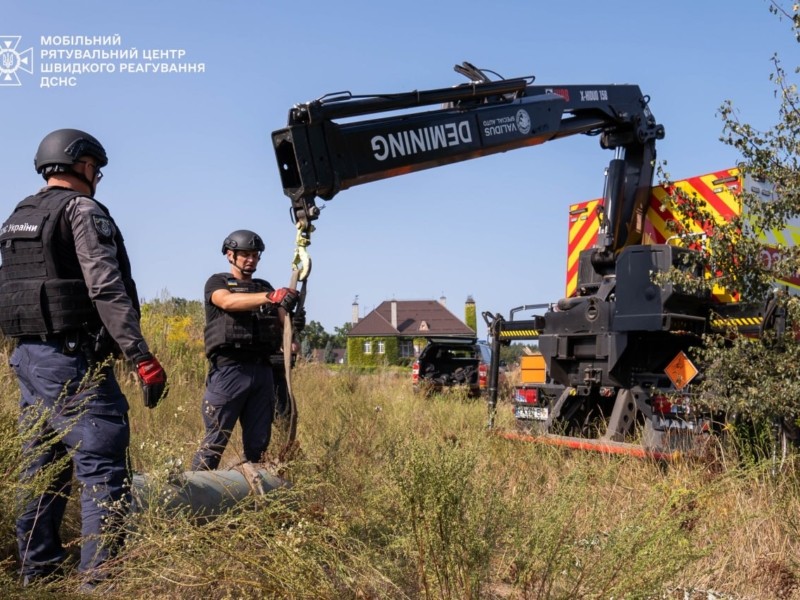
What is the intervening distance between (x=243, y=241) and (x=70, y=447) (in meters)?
2.10

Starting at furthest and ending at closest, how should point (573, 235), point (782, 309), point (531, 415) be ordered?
point (573, 235), point (531, 415), point (782, 309)

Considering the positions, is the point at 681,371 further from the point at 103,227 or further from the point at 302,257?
the point at 103,227

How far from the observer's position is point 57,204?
3.43 m

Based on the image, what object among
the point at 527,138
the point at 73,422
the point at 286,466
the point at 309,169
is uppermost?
the point at 527,138

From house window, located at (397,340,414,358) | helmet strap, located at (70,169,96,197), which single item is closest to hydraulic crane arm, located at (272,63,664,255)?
helmet strap, located at (70,169,96,197)

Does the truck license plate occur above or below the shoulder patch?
below

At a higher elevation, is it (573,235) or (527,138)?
(527,138)

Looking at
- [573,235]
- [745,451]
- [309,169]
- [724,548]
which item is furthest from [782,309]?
[573,235]

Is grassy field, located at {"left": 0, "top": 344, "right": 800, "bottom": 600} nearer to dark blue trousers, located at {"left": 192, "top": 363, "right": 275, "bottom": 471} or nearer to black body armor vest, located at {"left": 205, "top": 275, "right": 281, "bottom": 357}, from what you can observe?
dark blue trousers, located at {"left": 192, "top": 363, "right": 275, "bottom": 471}

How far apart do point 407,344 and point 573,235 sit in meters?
47.0

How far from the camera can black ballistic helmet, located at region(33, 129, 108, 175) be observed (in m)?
3.51

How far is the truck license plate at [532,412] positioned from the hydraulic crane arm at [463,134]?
160cm

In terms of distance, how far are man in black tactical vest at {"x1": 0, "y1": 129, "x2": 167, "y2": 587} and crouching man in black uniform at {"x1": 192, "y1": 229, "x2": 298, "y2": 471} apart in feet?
3.69

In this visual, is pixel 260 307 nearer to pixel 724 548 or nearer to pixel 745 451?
pixel 724 548
